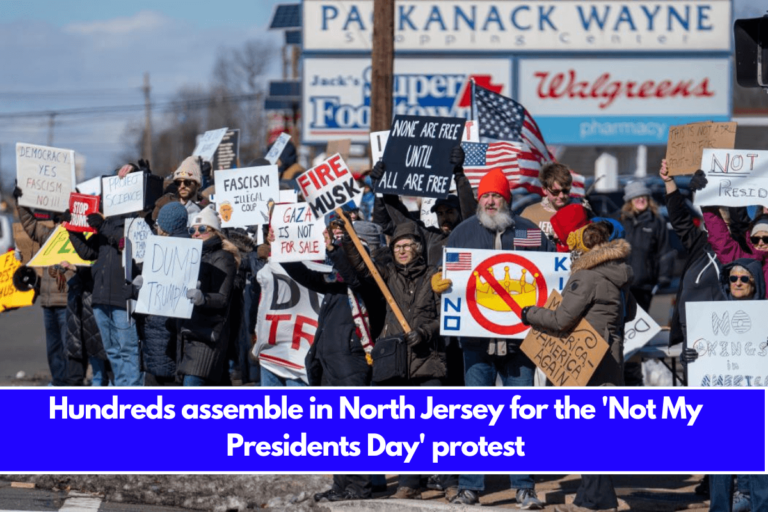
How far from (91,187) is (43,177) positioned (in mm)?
396

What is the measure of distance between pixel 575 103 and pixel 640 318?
19937 millimetres

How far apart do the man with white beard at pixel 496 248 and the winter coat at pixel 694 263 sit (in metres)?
0.79

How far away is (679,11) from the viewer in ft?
93.4

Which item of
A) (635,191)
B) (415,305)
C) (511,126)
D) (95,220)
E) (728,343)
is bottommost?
(728,343)

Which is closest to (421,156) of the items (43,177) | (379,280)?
(379,280)

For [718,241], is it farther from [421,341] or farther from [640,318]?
[421,341]

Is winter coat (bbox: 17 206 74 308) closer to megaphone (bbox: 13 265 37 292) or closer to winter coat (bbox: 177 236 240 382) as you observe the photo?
megaphone (bbox: 13 265 37 292)

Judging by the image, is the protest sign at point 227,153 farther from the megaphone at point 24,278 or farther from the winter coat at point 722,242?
the winter coat at point 722,242

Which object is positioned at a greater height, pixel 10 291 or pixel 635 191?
pixel 635 191

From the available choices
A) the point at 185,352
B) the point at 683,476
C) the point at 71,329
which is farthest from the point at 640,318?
the point at 71,329

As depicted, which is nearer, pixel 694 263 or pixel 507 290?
pixel 507 290

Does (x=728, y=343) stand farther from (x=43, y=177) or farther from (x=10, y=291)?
(x=10, y=291)

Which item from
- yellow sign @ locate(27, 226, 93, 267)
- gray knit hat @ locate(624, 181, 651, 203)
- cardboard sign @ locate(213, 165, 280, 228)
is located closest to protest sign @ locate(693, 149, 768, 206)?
cardboard sign @ locate(213, 165, 280, 228)

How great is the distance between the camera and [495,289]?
27.2 ft
